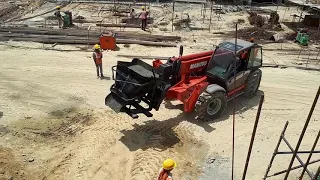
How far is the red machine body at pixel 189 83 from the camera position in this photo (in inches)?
377

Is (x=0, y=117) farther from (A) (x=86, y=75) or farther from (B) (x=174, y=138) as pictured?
(B) (x=174, y=138)

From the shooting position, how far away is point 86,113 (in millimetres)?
10477

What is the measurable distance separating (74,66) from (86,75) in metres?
1.13

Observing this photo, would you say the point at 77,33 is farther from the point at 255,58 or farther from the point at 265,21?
the point at 265,21

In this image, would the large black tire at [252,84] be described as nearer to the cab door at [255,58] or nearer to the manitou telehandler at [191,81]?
the manitou telehandler at [191,81]

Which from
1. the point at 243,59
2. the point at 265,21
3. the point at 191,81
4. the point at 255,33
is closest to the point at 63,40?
the point at 191,81

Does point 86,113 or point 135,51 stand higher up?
point 135,51

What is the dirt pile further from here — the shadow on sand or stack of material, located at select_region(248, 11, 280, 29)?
stack of material, located at select_region(248, 11, 280, 29)

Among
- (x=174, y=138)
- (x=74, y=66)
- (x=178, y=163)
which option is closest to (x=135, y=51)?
(x=74, y=66)

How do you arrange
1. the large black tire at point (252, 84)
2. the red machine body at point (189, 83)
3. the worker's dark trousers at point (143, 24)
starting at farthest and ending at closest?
1. the worker's dark trousers at point (143, 24)
2. the large black tire at point (252, 84)
3. the red machine body at point (189, 83)

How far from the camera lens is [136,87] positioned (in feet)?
27.6

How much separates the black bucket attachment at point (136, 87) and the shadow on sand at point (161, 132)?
81 cm

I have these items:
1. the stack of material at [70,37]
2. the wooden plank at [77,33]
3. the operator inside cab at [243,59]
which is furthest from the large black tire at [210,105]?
the wooden plank at [77,33]

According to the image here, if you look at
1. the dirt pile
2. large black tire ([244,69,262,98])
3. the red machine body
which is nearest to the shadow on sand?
the red machine body
